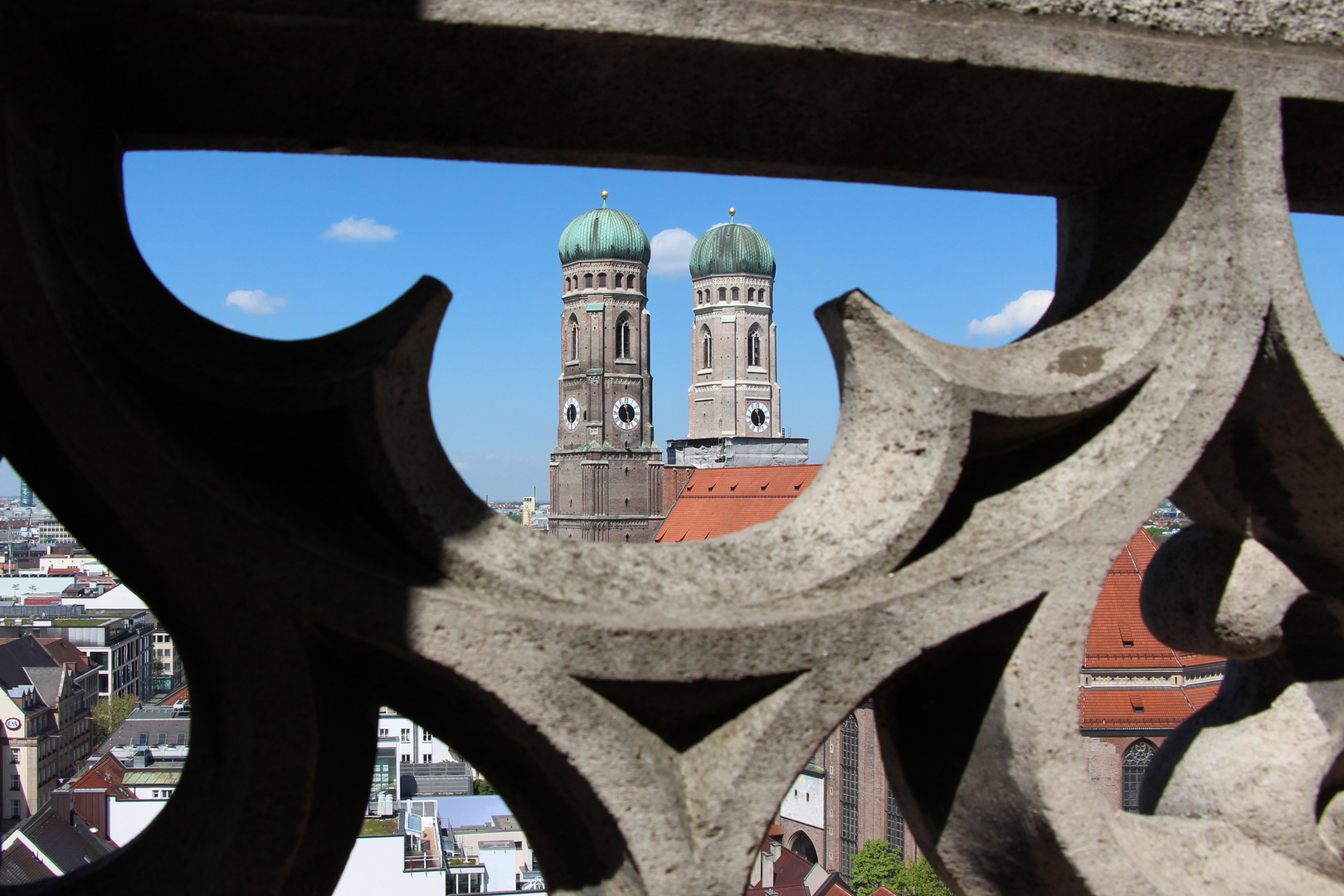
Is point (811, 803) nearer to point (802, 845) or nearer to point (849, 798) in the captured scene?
point (849, 798)

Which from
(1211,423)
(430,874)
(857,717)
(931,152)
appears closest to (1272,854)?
(1211,423)

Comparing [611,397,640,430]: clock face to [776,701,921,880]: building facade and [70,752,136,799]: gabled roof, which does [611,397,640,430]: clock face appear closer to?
[776,701,921,880]: building facade

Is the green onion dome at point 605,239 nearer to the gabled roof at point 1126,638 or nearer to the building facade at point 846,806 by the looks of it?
the building facade at point 846,806

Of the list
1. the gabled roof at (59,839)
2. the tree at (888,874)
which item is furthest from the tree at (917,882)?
the gabled roof at (59,839)

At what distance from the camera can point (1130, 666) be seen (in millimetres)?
27953

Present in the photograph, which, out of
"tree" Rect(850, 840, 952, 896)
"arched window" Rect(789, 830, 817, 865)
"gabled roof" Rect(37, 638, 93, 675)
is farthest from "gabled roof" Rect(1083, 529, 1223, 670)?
"gabled roof" Rect(37, 638, 93, 675)

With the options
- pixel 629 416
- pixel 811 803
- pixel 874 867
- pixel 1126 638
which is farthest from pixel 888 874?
pixel 629 416

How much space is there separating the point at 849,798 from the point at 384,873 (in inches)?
575

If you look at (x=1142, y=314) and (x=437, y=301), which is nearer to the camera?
(x=437, y=301)

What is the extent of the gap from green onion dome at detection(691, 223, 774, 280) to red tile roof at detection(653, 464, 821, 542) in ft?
62.6

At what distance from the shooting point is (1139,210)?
1.16 meters

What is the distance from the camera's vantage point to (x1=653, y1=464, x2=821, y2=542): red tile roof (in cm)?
4038

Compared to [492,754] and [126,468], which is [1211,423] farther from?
[126,468]

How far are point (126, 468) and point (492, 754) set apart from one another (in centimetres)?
36
